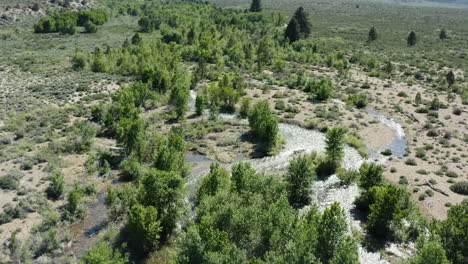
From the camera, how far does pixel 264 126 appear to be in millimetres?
54156

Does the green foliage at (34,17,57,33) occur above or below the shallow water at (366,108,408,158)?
above

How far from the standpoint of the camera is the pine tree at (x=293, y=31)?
135 metres

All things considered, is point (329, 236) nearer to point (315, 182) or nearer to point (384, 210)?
point (384, 210)

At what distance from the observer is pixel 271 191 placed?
35281 millimetres

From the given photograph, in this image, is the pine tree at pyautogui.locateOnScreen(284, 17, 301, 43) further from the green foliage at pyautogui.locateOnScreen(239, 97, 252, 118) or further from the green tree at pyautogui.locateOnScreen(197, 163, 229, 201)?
the green tree at pyautogui.locateOnScreen(197, 163, 229, 201)

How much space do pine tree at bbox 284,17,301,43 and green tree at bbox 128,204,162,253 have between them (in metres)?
116

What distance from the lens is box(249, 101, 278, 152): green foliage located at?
53.3 m

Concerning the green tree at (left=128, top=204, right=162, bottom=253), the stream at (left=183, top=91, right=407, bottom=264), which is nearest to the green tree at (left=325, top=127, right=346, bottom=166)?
the stream at (left=183, top=91, right=407, bottom=264)

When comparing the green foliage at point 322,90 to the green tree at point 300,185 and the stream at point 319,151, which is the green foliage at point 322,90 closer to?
the stream at point 319,151

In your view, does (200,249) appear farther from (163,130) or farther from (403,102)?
(403,102)

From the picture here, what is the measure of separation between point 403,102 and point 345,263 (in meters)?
61.8

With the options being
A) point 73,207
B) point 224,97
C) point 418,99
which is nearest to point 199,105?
point 224,97

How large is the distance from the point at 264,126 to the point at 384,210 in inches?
940

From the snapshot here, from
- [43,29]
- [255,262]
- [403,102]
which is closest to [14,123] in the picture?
[255,262]
